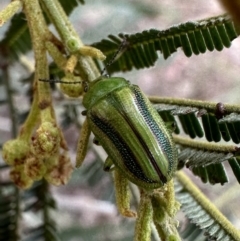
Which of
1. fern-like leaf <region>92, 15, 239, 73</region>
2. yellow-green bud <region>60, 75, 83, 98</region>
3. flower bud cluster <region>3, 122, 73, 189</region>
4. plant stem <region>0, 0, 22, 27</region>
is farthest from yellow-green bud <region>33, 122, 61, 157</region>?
fern-like leaf <region>92, 15, 239, 73</region>

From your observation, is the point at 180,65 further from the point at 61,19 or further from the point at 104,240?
the point at 61,19

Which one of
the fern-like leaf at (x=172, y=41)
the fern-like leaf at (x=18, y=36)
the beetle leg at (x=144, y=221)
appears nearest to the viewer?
the beetle leg at (x=144, y=221)

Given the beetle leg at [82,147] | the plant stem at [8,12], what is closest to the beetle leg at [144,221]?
the beetle leg at [82,147]

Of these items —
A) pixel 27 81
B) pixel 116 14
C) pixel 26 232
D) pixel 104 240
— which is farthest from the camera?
pixel 116 14

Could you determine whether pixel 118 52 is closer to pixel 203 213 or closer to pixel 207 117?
pixel 207 117

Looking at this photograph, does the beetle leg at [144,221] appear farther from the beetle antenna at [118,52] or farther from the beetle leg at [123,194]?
the beetle antenna at [118,52]

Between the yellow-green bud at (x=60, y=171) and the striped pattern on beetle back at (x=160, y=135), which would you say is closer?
the striped pattern on beetle back at (x=160, y=135)

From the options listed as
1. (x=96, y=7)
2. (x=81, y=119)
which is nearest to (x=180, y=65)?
(x=96, y=7)

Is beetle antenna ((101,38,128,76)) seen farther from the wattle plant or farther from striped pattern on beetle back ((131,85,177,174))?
striped pattern on beetle back ((131,85,177,174))
